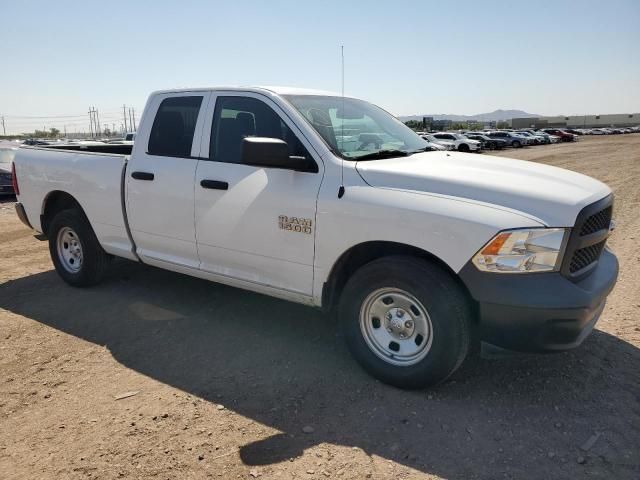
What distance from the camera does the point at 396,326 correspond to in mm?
3461

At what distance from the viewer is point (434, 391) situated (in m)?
3.45

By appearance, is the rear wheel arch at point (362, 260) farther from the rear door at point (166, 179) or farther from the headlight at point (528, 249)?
the rear door at point (166, 179)

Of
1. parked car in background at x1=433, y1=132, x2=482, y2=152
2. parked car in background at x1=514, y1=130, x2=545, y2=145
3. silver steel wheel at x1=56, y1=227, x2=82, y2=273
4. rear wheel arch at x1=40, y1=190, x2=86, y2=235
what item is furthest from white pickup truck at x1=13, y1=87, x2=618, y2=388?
parked car in background at x1=514, y1=130, x2=545, y2=145

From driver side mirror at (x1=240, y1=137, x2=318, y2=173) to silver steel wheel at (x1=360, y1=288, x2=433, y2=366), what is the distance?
1029mm

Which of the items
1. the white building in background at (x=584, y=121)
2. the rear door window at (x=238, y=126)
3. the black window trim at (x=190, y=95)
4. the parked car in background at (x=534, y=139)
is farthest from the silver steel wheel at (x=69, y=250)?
the white building in background at (x=584, y=121)

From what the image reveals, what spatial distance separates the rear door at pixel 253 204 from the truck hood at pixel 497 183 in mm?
535

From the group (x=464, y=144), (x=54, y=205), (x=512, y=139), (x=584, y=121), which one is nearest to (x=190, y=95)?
(x=54, y=205)

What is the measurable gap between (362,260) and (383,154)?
0.83 m

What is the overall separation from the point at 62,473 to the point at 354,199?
2295mm

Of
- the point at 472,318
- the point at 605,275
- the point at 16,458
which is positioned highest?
the point at 605,275

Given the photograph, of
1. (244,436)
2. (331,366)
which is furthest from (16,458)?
(331,366)

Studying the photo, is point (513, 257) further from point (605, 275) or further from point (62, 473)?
point (62, 473)

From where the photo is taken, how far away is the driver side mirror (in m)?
3.43

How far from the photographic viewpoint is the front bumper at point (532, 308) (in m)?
2.92
